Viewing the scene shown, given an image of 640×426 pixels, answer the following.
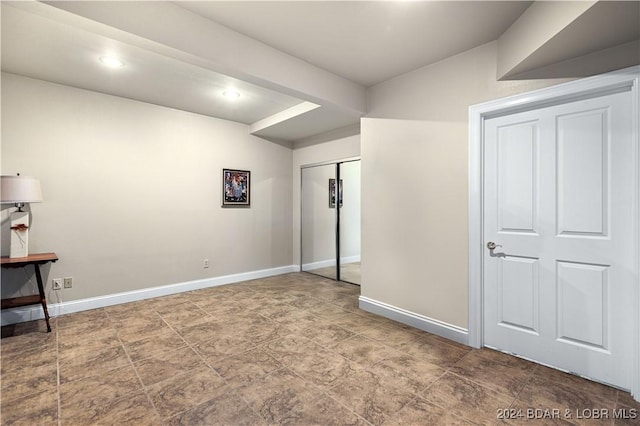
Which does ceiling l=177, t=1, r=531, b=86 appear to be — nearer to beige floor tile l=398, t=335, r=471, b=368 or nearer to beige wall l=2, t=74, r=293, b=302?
beige wall l=2, t=74, r=293, b=302

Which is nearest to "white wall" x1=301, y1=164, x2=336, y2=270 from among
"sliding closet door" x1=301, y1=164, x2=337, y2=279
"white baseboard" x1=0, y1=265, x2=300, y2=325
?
"sliding closet door" x1=301, y1=164, x2=337, y2=279

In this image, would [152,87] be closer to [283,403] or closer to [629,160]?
[283,403]

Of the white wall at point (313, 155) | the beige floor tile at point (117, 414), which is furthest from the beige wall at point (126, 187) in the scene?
the beige floor tile at point (117, 414)

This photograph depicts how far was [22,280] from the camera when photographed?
124 inches

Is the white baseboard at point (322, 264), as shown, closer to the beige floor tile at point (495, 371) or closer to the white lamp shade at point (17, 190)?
the beige floor tile at point (495, 371)

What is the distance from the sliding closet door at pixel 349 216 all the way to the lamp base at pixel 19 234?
4.24 meters

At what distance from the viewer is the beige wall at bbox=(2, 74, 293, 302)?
3238 millimetres

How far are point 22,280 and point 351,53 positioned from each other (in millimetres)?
4225

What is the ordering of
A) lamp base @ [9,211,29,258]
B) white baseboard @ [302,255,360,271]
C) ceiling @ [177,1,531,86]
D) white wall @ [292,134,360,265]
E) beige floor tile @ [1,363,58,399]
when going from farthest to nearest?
white baseboard @ [302,255,360,271]
white wall @ [292,134,360,265]
lamp base @ [9,211,29,258]
ceiling @ [177,1,531,86]
beige floor tile @ [1,363,58,399]

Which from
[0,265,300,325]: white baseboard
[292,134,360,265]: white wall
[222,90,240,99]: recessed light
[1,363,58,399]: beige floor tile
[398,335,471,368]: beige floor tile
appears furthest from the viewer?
[292,134,360,265]: white wall

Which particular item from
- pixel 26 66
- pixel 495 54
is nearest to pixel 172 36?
pixel 26 66

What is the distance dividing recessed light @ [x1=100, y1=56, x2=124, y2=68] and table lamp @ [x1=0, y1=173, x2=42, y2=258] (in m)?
1.37

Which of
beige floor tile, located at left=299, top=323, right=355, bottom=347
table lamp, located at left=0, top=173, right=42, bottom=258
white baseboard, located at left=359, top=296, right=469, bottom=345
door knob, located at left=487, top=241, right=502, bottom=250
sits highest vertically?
table lamp, located at left=0, top=173, right=42, bottom=258

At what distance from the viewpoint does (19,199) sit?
276 centimetres
